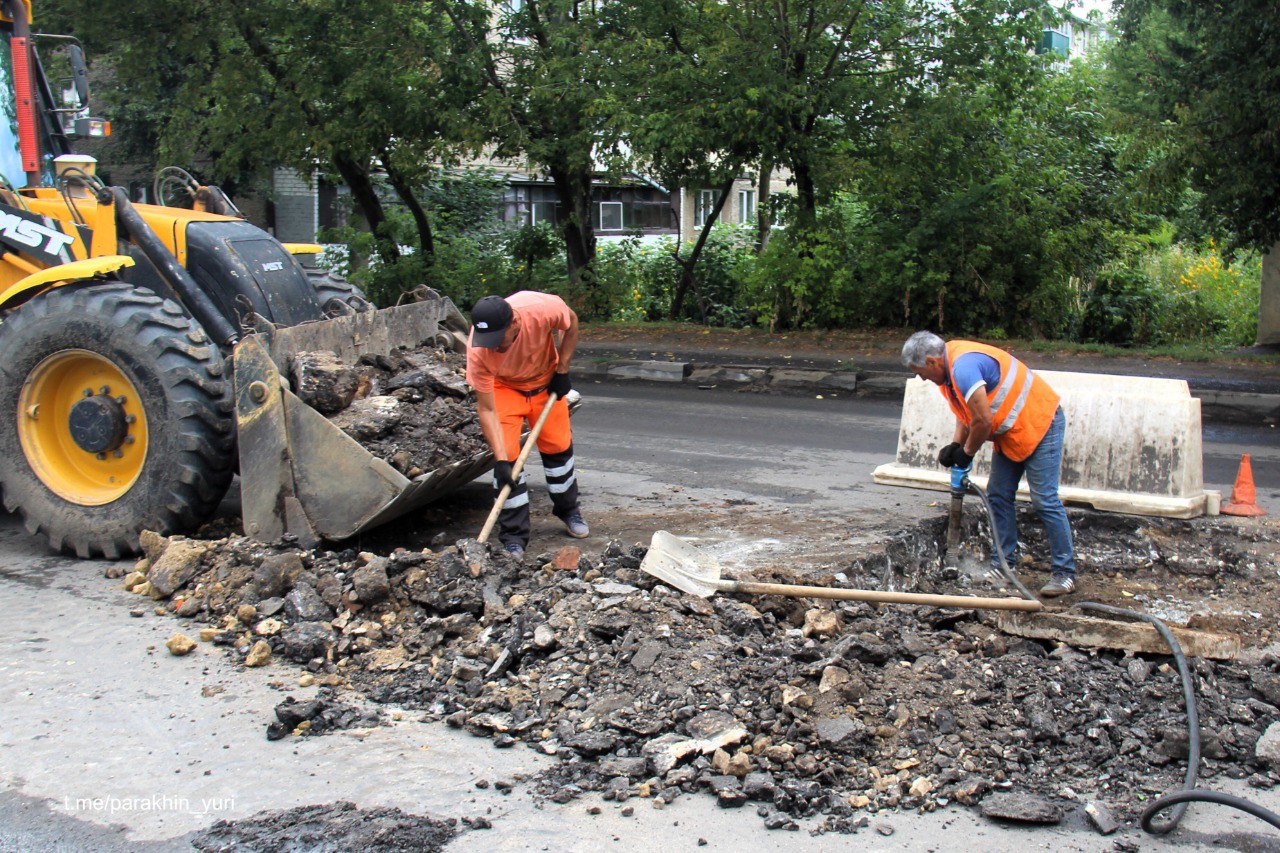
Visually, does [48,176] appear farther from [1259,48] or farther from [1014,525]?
[1259,48]

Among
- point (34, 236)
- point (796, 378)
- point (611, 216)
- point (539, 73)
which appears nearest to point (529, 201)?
point (611, 216)

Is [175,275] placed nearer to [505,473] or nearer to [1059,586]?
[505,473]

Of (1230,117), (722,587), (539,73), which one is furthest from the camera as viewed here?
(539,73)

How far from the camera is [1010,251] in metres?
14.5

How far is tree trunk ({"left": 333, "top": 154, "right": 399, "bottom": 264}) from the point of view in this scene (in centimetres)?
1700

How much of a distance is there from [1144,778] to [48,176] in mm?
7217

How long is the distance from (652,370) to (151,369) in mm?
7862

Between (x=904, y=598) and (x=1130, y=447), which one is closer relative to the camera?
(x=904, y=598)

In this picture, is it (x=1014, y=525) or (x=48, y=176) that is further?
(x=48, y=176)

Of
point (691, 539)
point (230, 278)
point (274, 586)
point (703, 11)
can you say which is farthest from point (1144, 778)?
point (703, 11)

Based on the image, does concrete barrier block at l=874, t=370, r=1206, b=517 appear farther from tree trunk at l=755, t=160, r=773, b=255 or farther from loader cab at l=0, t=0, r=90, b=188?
tree trunk at l=755, t=160, r=773, b=255

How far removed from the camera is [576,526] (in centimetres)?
664

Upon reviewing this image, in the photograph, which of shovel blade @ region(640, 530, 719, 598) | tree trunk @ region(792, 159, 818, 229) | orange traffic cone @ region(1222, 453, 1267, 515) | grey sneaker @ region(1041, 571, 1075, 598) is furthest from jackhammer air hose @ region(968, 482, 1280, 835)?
tree trunk @ region(792, 159, 818, 229)

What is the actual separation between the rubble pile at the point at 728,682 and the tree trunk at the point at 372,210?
1214cm
